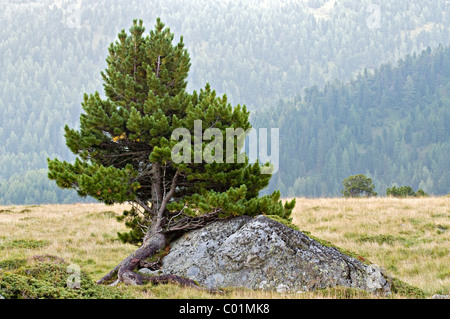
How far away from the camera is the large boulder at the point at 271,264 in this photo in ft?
36.3

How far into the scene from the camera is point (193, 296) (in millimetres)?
9188

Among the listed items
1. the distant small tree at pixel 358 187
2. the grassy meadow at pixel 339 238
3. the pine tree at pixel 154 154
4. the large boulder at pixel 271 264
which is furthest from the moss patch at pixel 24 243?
the distant small tree at pixel 358 187

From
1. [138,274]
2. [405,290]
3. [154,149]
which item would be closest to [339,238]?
[405,290]

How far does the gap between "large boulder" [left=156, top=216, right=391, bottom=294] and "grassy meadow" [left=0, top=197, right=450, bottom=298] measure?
1144 millimetres

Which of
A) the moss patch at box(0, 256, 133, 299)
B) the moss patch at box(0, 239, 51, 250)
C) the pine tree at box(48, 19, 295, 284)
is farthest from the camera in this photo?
the moss patch at box(0, 239, 51, 250)

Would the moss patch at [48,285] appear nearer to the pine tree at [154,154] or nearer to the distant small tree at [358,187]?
the pine tree at [154,154]

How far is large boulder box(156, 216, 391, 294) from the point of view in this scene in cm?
1106

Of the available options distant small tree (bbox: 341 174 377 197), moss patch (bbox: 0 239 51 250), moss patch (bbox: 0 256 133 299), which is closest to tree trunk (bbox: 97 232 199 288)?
moss patch (bbox: 0 256 133 299)

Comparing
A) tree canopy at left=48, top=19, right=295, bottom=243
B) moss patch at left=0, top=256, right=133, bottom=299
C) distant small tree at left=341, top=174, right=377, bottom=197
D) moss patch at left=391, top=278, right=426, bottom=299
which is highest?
tree canopy at left=48, top=19, right=295, bottom=243

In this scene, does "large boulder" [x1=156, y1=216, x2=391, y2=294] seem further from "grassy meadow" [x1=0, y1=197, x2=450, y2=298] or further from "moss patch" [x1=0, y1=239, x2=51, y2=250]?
"moss patch" [x1=0, y1=239, x2=51, y2=250]

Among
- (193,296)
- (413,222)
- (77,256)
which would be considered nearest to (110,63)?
(77,256)

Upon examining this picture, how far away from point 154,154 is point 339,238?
1169cm

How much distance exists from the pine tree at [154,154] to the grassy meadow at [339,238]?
277 cm
